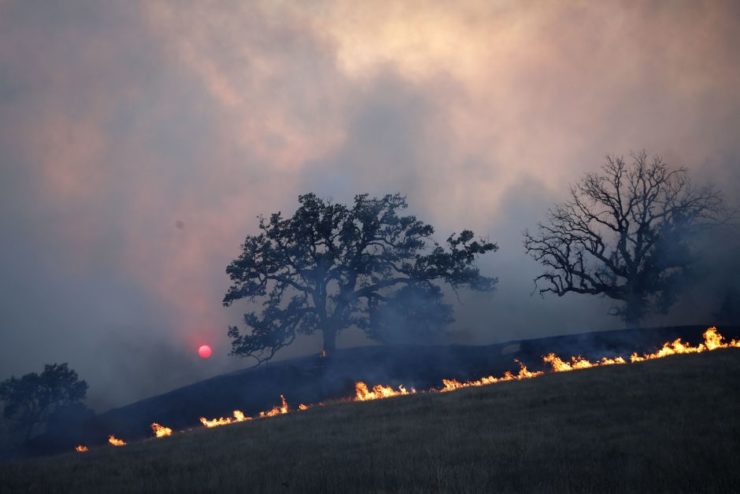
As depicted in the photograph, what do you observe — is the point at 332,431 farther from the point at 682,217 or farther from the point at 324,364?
the point at 682,217

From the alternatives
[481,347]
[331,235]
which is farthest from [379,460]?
[331,235]

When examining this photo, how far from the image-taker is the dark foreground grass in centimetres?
781

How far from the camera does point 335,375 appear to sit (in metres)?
35.2

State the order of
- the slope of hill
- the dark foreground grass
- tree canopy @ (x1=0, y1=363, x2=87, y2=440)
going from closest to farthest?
the dark foreground grass < the slope of hill < tree canopy @ (x1=0, y1=363, x2=87, y2=440)

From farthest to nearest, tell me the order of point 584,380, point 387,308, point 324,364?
1. point 387,308
2. point 324,364
3. point 584,380

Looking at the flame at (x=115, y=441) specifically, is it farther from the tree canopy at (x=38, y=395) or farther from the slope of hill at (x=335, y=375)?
the tree canopy at (x=38, y=395)

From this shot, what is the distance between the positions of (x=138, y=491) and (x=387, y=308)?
30229 millimetres

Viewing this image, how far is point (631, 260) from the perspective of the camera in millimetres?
42469

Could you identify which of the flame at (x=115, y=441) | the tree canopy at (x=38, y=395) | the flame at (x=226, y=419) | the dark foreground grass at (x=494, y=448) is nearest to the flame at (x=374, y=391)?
the flame at (x=226, y=419)

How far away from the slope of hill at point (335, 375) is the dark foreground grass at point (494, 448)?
1115 cm

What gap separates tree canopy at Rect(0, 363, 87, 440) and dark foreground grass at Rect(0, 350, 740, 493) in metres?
53.2

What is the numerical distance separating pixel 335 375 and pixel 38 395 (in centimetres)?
4671

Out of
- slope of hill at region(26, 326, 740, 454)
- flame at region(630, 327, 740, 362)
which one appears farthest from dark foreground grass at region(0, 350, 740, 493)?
slope of hill at region(26, 326, 740, 454)

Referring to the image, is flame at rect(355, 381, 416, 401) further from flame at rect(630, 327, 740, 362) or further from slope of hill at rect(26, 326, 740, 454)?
flame at rect(630, 327, 740, 362)
